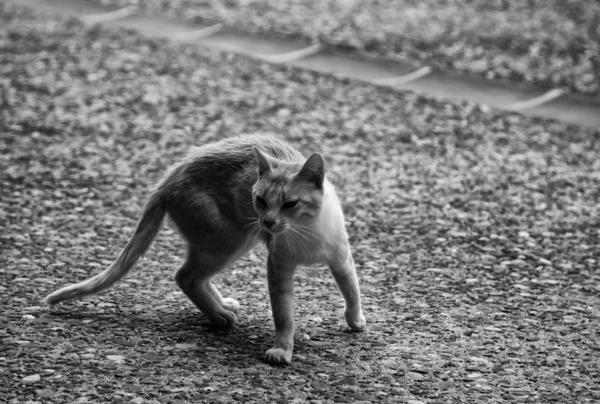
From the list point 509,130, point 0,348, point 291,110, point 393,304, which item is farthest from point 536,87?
point 0,348

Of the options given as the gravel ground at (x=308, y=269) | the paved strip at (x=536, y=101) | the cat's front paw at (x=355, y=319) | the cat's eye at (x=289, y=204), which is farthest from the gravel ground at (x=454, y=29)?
the cat's eye at (x=289, y=204)

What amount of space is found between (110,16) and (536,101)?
4.86m

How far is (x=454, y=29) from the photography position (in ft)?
31.6

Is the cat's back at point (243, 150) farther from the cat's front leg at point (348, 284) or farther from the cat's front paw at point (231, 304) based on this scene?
the cat's front paw at point (231, 304)

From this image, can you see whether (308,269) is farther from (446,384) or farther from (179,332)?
(446,384)

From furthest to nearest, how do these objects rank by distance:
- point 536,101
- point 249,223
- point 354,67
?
point 354,67, point 536,101, point 249,223

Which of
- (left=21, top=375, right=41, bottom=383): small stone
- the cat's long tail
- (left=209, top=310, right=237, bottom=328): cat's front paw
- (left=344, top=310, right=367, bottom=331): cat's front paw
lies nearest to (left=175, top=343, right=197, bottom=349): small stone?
(left=209, top=310, right=237, bottom=328): cat's front paw

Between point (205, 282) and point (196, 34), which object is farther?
point (196, 34)

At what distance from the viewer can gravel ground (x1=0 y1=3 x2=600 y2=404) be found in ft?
13.1

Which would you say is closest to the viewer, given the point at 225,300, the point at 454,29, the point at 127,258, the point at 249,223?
the point at 249,223

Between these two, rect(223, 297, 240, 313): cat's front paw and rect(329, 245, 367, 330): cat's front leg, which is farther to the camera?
rect(223, 297, 240, 313): cat's front paw

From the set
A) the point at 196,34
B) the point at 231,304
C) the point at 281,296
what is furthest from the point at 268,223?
the point at 196,34

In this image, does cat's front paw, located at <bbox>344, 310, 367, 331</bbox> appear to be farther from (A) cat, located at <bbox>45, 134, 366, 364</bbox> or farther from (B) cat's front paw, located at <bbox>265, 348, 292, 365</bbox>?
(B) cat's front paw, located at <bbox>265, 348, 292, 365</bbox>

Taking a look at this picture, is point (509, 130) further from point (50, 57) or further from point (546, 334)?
point (50, 57)
